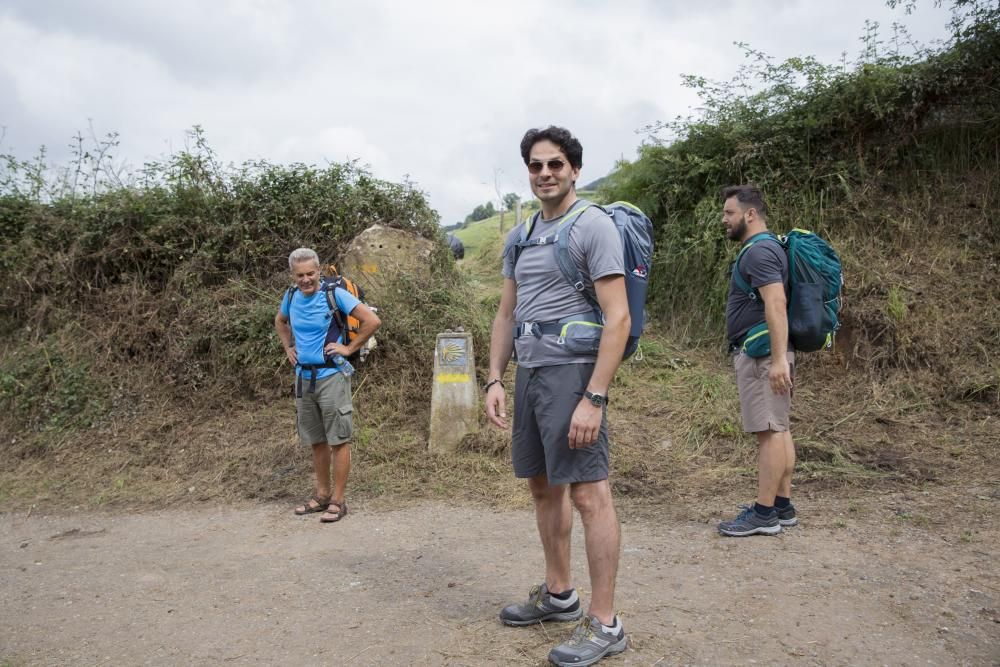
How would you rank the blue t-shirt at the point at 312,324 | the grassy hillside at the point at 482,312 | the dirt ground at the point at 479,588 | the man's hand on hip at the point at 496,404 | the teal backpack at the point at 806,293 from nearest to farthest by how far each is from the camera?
1. the dirt ground at the point at 479,588
2. the man's hand on hip at the point at 496,404
3. the teal backpack at the point at 806,293
4. the blue t-shirt at the point at 312,324
5. the grassy hillside at the point at 482,312

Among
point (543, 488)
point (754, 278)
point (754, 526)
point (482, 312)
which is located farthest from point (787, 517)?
point (482, 312)

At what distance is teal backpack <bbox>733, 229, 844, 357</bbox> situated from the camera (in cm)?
439

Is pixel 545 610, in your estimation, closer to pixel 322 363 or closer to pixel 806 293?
pixel 806 293

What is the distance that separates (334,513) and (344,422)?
0.70m

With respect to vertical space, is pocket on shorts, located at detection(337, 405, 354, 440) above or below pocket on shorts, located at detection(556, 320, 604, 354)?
below

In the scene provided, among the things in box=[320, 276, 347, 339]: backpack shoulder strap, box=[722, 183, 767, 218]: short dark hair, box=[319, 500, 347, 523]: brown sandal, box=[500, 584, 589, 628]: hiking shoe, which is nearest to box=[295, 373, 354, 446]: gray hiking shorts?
box=[320, 276, 347, 339]: backpack shoulder strap

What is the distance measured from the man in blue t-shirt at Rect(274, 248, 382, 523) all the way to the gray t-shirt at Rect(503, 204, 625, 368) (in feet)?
8.28

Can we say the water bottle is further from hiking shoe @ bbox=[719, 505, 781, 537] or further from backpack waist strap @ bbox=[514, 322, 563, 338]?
hiking shoe @ bbox=[719, 505, 781, 537]

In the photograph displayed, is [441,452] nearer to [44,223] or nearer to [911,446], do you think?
[911,446]

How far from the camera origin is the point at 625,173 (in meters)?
9.82

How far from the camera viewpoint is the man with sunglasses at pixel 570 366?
Result: 2.93m

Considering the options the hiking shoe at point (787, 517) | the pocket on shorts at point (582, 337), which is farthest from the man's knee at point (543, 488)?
the hiking shoe at point (787, 517)

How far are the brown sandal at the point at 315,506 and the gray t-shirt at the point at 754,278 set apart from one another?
3.25 metres

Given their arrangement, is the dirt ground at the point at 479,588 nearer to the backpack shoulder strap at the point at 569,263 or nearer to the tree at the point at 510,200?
the backpack shoulder strap at the point at 569,263
